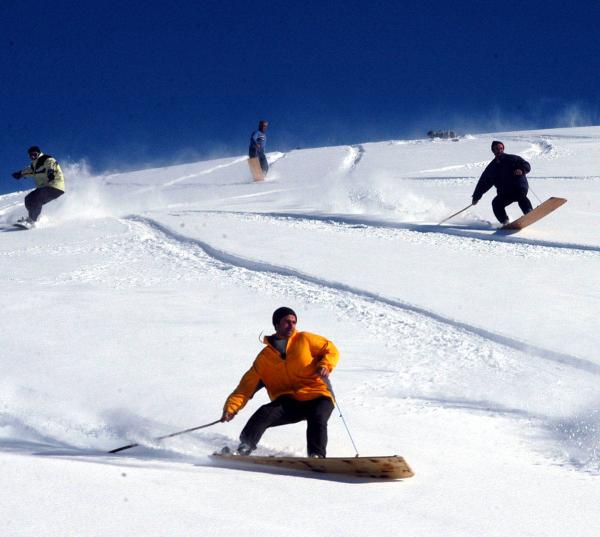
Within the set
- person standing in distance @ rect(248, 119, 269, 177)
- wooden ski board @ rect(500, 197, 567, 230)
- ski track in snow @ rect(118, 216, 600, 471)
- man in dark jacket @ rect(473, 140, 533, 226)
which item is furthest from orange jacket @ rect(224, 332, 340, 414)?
person standing in distance @ rect(248, 119, 269, 177)

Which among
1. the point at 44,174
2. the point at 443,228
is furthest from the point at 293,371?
the point at 44,174

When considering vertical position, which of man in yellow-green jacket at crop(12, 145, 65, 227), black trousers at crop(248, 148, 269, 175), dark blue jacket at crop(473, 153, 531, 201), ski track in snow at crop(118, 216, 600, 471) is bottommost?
ski track in snow at crop(118, 216, 600, 471)

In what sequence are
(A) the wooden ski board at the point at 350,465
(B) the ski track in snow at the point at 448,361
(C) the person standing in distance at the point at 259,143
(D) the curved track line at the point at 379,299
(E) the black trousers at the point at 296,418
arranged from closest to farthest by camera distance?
(A) the wooden ski board at the point at 350,465 < (E) the black trousers at the point at 296,418 < (B) the ski track in snow at the point at 448,361 < (D) the curved track line at the point at 379,299 < (C) the person standing in distance at the point at 259,143

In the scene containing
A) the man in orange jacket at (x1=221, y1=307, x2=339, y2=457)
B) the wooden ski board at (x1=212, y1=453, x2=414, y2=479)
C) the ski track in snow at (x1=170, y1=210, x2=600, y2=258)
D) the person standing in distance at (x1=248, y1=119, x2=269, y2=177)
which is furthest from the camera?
the person standing in distance at (x1=248, y1=119, x2=269, y2=177)

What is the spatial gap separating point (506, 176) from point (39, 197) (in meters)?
7.54

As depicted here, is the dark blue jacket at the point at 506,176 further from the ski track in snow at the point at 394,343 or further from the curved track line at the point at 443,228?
the ski track in snow at the point at 394,343

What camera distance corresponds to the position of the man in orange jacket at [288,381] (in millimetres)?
5207

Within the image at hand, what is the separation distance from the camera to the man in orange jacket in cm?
521

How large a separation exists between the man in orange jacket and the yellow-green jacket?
10.2 metres

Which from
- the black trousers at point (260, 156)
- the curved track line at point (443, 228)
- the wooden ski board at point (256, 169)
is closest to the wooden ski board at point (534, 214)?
the curved track line at point (443, 228)

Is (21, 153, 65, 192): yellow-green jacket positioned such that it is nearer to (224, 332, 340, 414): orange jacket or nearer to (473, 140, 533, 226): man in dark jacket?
(473, 140, 533, 226): man in dark jacket

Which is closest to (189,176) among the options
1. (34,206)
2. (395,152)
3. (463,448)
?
(395,152)

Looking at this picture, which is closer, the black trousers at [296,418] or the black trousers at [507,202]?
the black trousers at [296,418]

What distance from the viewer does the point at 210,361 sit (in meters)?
7.10
